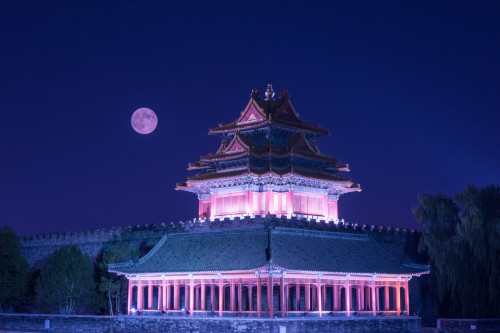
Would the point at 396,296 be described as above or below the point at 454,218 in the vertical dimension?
below

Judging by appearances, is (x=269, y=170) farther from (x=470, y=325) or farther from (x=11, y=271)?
(x=11, y=271)

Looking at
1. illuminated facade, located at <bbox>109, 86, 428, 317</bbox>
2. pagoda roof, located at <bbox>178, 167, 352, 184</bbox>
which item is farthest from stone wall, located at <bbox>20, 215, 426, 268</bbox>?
pagoda roof, located at <bbox>178, 167, 352, 184</bbox>

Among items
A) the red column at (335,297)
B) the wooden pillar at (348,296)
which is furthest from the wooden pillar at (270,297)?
the wooden pillar at (348,296)

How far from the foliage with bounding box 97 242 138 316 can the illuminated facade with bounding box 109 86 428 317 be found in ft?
4.84

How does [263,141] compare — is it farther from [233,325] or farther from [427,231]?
[233,325]

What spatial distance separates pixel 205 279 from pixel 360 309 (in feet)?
30.2

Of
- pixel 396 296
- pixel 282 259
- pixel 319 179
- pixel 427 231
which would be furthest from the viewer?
pixel 319 179

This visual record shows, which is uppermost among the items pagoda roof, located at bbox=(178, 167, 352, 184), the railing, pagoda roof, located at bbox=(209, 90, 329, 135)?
pagoda roof, located at bbox=(209, 90, 329, 135)

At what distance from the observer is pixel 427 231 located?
49.6m

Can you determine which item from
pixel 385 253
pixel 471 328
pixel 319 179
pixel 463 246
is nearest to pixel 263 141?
pixel 319 179

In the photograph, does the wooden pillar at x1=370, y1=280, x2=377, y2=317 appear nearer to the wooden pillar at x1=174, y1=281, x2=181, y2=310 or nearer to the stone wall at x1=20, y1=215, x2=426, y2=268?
the stone wall at x1=20, y1=215, x2=426, y2=268

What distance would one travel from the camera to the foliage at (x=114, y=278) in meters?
50.5

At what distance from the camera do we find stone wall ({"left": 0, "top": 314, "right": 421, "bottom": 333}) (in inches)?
1508

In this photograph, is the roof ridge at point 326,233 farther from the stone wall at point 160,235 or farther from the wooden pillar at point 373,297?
the wooden pillar at point 373,297
